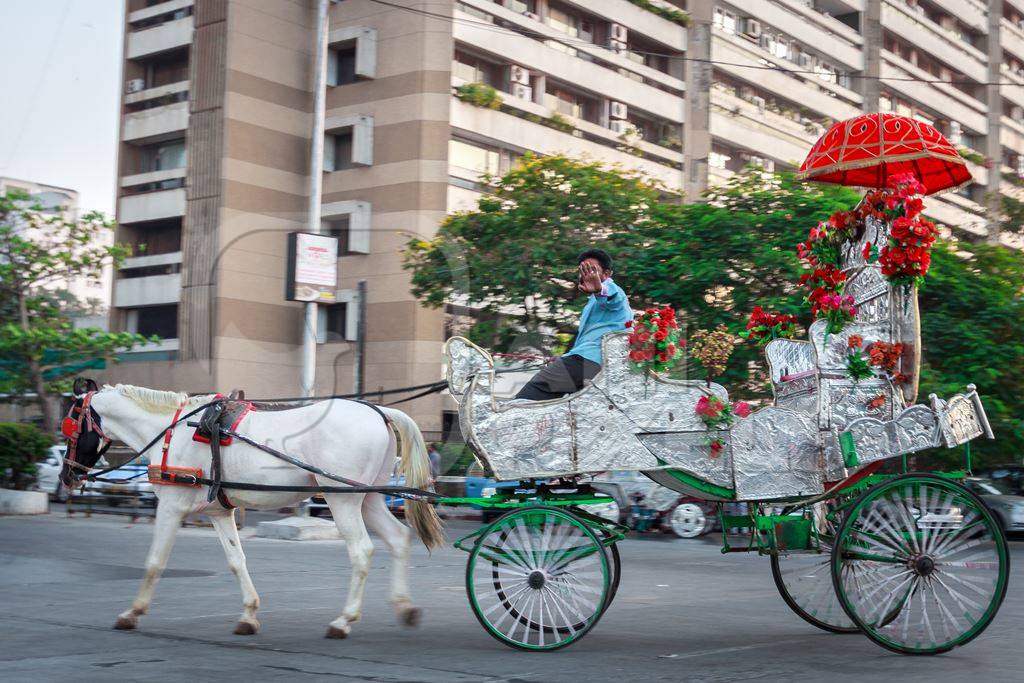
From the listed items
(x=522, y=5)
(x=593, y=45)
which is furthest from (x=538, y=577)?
(x=593, y=45)

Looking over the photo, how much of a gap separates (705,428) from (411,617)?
2348 millimetres

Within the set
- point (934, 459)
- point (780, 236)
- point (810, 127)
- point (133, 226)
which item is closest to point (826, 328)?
point (780, 236)

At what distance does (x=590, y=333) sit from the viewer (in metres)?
7.55

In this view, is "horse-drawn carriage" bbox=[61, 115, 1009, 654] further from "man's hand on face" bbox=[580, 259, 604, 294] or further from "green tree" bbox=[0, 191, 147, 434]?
"green tree" bbox=[0, 191, 147, 434]

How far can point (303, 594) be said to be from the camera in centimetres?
1010

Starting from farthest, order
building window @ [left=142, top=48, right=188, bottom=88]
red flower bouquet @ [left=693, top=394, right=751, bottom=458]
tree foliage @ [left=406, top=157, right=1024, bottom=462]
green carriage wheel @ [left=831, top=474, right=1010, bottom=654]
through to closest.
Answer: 1. building window @ [left=142, top=48, right=188, bottom=88]
2. tree foliage @ [left=406, top=157, right=1024, bottom=462]
3. red flower bouquet @ [left=693, top=394, right=751, bottom=458]
4. green carriage wheel @ [left=831, top=474, right=1010, bottom=654]

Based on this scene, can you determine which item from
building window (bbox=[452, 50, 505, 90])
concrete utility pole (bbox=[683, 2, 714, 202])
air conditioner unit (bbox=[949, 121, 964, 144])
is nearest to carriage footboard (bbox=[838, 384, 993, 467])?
building window (bbox=[452, 50, 505, 90])

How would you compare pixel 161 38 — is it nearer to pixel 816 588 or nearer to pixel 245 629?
pixel 245 629

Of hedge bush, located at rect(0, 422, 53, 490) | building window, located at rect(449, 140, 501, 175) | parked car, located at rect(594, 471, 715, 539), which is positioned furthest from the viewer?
building window, located at rect(449, 140, 501, 175)

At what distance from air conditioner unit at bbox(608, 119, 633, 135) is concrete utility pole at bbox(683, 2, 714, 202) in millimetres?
2888

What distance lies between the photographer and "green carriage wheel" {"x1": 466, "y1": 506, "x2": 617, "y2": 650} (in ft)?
22.6

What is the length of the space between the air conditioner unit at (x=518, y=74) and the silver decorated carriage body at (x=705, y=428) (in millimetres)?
28263

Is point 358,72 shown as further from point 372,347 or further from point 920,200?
point 920,200

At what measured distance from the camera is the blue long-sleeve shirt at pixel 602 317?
7.43 meters
